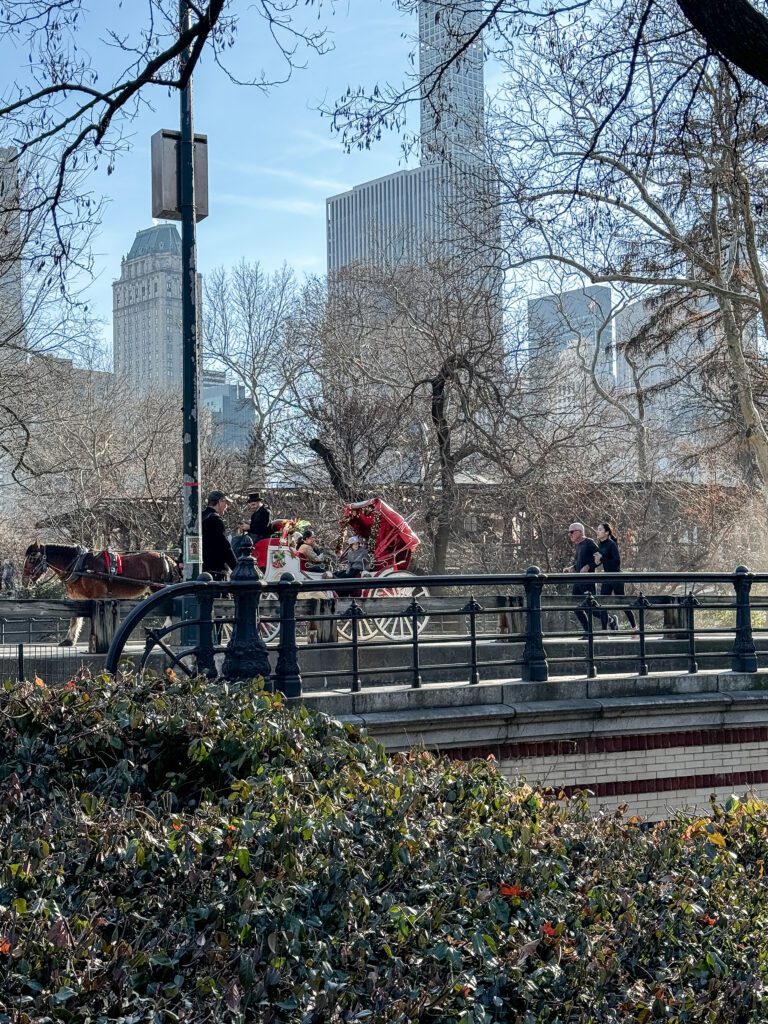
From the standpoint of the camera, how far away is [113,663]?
8531 millimetres

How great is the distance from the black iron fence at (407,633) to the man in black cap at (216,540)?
0.72m

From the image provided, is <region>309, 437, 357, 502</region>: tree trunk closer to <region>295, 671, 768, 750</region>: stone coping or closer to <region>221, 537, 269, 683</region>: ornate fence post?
<region>295, 671, 768, 750</region>: stone coping

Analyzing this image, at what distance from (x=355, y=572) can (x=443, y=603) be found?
6.58 ft


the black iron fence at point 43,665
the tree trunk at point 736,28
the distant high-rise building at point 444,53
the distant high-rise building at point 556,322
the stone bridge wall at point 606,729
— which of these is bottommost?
the stone bridge wall at point 606,729

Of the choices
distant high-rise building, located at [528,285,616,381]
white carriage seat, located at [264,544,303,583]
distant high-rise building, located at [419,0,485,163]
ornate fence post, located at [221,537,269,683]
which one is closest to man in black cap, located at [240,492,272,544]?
white carriage seat, located at [264,544,303,583]

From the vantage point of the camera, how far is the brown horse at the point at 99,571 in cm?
1814

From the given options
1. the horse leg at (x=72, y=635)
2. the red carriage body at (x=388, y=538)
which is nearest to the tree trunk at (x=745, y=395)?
the red carriage body at (x=388, y=538)

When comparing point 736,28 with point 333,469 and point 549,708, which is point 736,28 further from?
point 333,469

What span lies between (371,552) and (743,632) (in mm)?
6844

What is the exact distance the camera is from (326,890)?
406cm

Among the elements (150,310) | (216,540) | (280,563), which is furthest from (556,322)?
(150,310)

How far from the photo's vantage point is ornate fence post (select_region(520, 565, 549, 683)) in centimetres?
1055

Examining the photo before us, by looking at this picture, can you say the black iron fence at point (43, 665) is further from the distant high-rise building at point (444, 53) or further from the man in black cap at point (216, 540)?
the distant high-rise building at point (444, 53)

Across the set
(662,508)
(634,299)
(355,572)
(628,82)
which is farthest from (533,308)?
(628,82)
